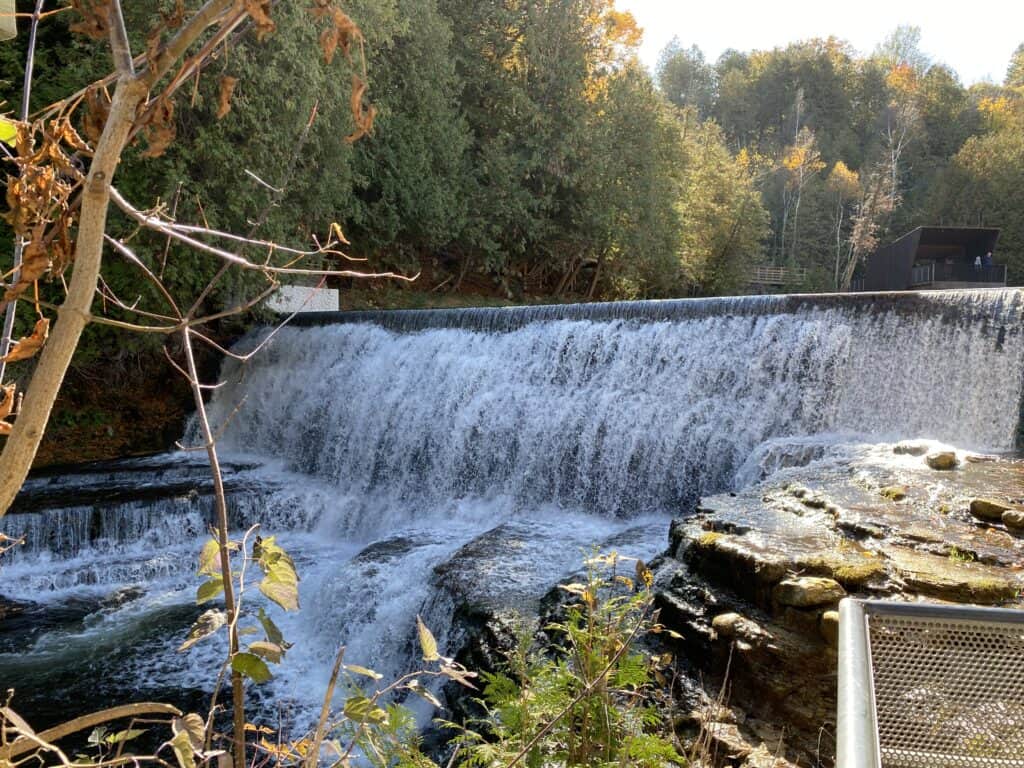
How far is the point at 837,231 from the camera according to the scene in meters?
31.0

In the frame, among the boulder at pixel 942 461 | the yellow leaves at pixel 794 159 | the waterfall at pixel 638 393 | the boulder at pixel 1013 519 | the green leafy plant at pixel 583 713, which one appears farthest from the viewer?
the yellow leaves at pixel 794 159

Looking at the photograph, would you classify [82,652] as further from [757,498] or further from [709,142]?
[709,142]

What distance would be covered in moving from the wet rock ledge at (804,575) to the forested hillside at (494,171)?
10.7 feet

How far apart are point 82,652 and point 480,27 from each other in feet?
56.2

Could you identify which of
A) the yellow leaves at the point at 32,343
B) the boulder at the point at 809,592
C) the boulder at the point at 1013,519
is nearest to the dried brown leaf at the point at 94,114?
the yellow leaves at the point at 32,343

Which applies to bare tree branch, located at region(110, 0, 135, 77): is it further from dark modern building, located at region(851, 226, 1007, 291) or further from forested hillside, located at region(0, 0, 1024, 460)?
dark modern building, located at region(851, 226, 1007, 291)

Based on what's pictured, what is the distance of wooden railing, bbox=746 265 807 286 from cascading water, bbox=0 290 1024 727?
2083cm

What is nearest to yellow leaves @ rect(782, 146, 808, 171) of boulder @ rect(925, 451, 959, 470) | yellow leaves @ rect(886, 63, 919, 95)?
yellow leaves @ rect(886, 63, 919, 95)

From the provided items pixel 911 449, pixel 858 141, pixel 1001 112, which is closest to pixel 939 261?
pixel 911 449

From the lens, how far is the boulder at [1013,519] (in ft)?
14.3

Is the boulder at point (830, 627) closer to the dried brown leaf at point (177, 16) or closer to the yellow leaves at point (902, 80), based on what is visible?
the dried brown leaf at point (177, 16)

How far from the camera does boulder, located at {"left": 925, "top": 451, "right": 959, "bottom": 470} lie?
5.57 metres

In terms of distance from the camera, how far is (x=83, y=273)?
80 centimetres

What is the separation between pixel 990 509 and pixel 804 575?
61.0 inches
